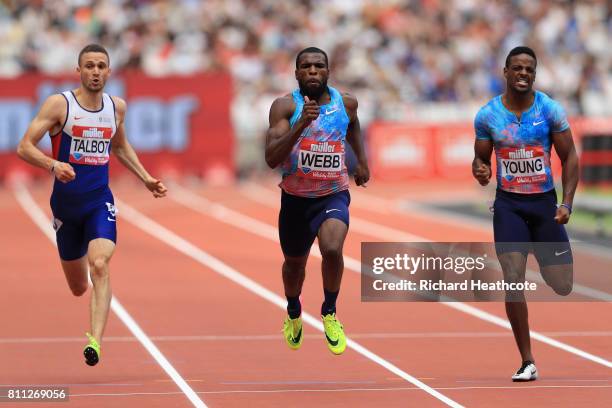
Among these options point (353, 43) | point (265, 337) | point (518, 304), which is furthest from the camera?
point (353, 43)

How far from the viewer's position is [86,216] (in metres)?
10.6

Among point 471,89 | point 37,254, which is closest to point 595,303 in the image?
point 37,254

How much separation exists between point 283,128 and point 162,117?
21384 millimetres

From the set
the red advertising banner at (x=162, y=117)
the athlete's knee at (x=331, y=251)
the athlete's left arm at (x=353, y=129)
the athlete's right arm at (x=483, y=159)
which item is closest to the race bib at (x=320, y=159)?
the athlete's left arm at (x=353, y=129)

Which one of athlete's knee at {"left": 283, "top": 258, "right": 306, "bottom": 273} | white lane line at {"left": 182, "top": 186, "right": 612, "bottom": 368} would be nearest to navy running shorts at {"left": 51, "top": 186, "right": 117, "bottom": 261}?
athlete's knee at {"left": 283, "top": 258, "right": 306, "bottom": 273}

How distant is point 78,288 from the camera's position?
11.2 m

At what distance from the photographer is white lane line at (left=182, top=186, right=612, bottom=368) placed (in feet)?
38.3

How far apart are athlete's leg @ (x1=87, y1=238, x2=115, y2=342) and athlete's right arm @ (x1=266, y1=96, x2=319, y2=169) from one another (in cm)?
127

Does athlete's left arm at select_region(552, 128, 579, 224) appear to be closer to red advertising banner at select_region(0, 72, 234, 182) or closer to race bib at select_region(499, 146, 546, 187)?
race bib at select_region(499, 146, 546, 187)

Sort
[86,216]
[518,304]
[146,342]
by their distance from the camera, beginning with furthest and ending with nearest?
[146,342], [86,216], [518,304]

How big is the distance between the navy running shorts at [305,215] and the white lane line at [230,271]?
109cm

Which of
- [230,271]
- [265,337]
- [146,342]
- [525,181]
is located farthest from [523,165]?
[230,271]

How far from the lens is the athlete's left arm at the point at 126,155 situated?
10.8 meters

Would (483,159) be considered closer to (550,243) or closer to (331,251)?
(550,243)
